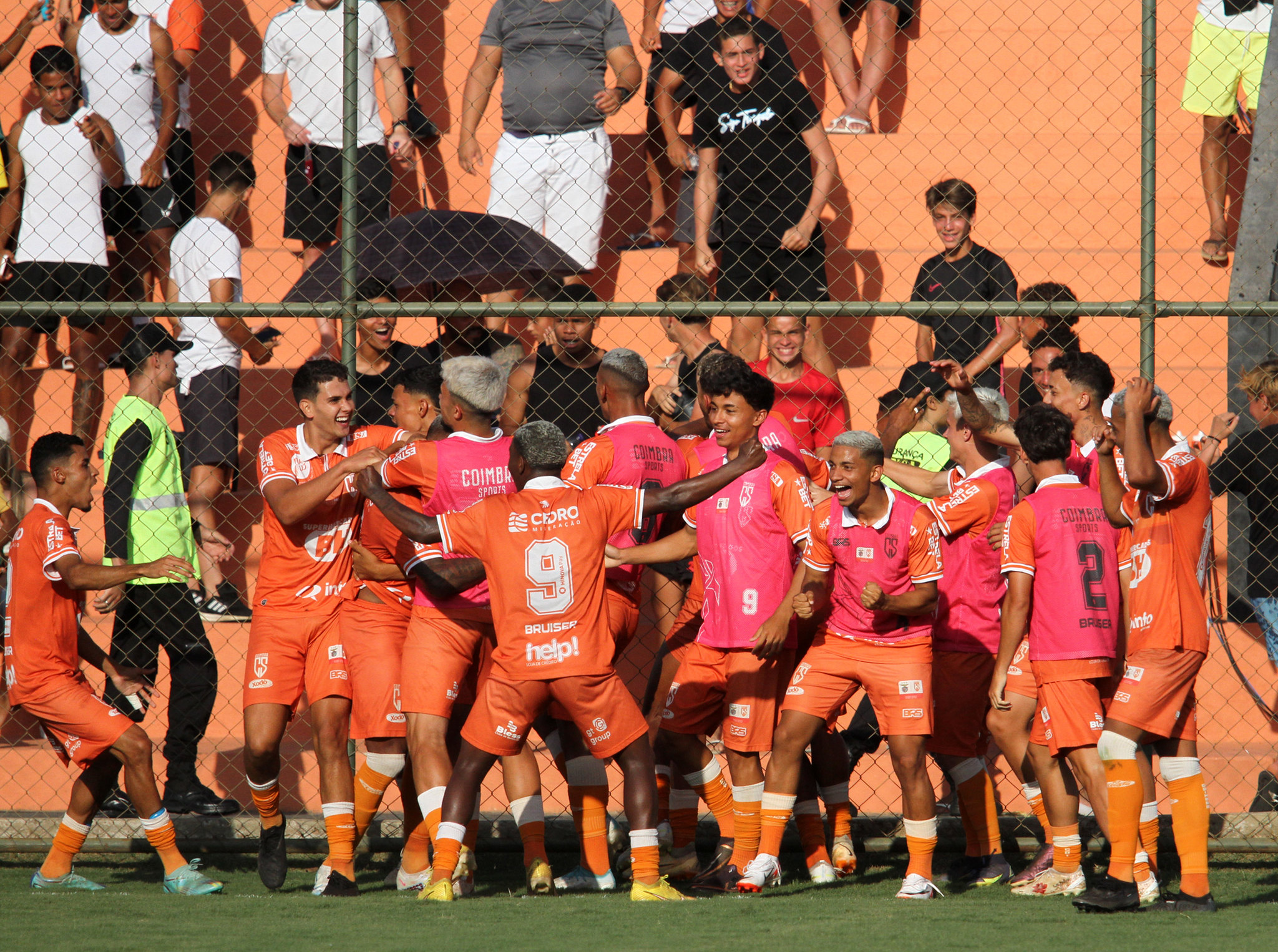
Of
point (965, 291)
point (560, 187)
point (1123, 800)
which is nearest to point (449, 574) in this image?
point (1123, 800)

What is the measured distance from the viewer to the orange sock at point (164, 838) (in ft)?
18.8

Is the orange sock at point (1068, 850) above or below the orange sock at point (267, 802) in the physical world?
below

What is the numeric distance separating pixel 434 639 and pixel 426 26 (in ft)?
21.2

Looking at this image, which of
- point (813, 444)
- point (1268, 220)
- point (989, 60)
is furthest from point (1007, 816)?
point (989, 60)

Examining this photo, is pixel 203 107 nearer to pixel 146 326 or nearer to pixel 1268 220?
pixel 146 326

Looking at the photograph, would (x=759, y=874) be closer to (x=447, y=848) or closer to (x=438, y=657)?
(x=447, y=848)

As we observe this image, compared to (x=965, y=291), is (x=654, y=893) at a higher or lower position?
lower

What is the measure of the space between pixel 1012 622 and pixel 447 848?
2.36 metres

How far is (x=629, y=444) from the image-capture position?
605cm

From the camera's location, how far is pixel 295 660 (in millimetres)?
5836

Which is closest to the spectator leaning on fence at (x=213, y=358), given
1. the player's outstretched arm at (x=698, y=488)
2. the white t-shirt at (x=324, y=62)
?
the white t-shirt at (x=324, y=62)

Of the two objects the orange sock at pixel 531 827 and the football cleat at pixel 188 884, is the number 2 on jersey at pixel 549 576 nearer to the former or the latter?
the orange sock at pixel 531 827

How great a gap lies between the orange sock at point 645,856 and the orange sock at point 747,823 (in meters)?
0.58

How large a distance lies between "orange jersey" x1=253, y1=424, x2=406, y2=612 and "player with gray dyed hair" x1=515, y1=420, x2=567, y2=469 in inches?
31.3
